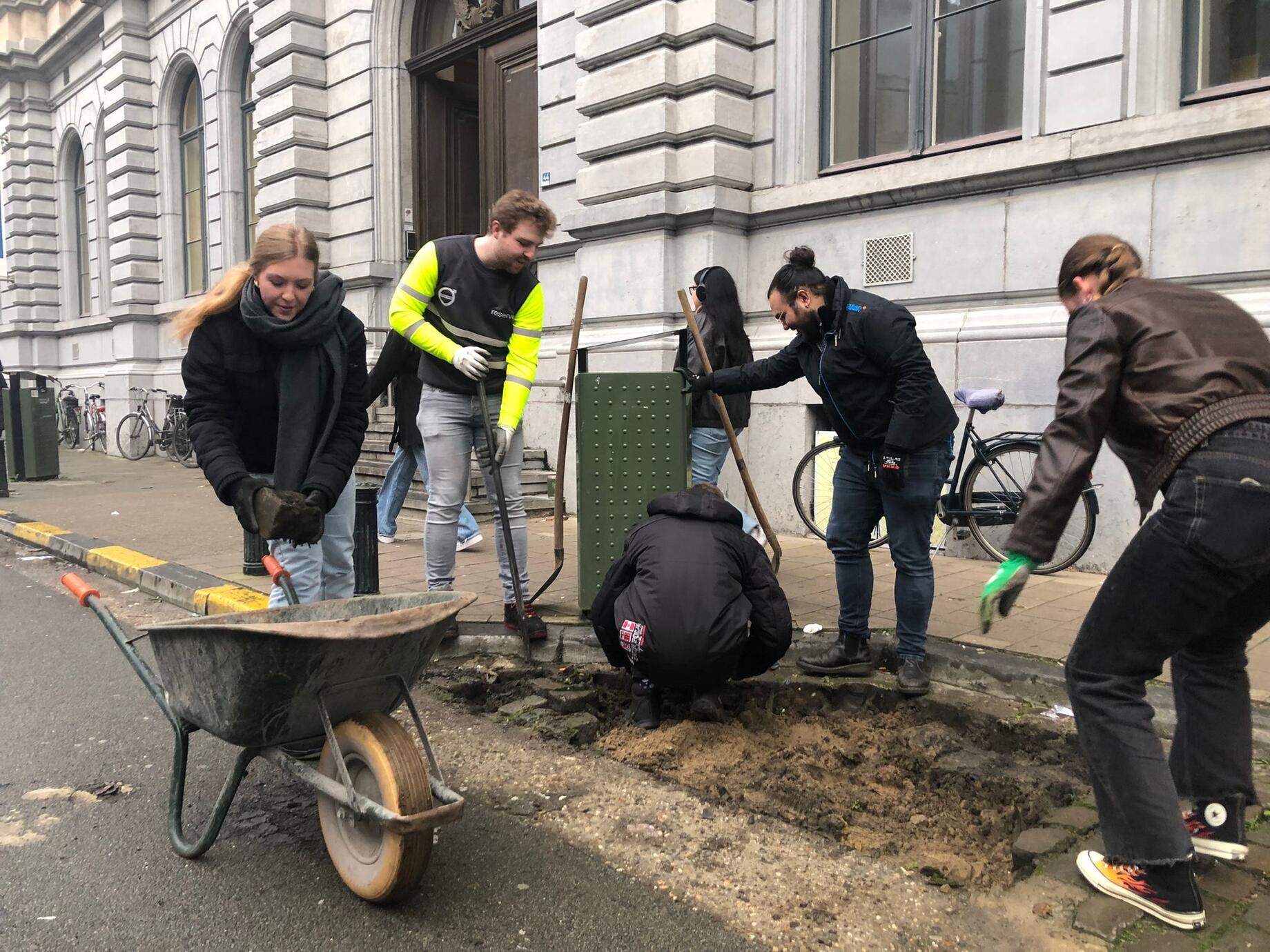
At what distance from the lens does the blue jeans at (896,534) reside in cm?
420

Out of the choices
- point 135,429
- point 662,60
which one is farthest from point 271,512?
point 135,429

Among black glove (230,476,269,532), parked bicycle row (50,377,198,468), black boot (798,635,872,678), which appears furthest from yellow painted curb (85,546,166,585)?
parked bicycle row (50,377,198,468)

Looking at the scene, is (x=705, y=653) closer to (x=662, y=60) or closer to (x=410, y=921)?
(x=410, y=921)

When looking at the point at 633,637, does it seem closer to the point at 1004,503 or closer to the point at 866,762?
the point at 866,762

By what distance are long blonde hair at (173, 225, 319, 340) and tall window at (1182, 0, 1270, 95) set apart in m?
5.42

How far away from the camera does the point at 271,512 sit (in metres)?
3.27

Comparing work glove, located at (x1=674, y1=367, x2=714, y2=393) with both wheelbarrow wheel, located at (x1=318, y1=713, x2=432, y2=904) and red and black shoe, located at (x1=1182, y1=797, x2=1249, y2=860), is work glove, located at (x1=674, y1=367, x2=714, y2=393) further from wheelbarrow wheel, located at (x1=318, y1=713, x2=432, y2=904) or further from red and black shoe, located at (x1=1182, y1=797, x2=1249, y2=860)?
red and black shoe, located at (x1=1182, y1=797, x2=1249, y2=860)

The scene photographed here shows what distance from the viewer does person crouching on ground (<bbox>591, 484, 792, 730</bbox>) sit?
3.67m

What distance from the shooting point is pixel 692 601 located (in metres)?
3.66

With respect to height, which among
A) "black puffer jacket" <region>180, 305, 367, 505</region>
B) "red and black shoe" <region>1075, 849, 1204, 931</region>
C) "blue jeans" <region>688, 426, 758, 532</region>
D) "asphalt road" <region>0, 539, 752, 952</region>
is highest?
"black puffer jacket" <region>180, 305, 367, 505</region>

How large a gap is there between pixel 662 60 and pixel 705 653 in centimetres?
610

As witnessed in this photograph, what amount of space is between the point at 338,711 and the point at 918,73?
21.7 ft

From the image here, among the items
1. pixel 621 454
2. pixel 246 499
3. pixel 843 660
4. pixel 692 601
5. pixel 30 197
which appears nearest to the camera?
pixel 246 499

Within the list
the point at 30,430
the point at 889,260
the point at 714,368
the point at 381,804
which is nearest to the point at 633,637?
the point at 381,804
